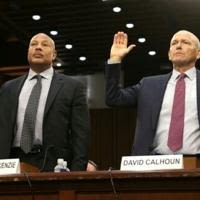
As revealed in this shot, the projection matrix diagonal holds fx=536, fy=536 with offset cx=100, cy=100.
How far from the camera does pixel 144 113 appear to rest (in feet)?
9.18

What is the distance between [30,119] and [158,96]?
69cm

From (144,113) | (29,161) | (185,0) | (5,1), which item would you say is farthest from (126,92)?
(5,1)

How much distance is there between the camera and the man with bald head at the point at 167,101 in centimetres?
265

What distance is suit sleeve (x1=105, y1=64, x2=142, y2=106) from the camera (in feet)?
9.34

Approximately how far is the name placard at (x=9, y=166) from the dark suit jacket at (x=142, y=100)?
2.38 ft

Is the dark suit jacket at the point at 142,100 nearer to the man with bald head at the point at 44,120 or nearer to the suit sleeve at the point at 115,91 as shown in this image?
the suit sleeve at the point at 115,91

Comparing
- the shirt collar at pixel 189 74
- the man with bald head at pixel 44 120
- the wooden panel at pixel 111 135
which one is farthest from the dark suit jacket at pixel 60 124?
the wooden panel at pixel 111 135

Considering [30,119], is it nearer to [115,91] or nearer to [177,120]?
[115,91]

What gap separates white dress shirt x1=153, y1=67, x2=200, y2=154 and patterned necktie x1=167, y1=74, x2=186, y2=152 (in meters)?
0.02

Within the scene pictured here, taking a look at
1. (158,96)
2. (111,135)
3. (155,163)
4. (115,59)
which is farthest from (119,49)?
(111,135)

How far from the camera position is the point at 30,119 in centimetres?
285

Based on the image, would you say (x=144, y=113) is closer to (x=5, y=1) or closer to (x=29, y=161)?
(x=29, y=161)

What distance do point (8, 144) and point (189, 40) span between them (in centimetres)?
113

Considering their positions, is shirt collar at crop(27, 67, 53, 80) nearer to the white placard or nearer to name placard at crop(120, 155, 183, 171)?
the white placard
